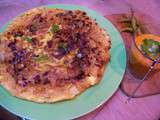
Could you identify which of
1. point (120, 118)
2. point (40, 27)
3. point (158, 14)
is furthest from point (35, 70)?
point (158, 14)

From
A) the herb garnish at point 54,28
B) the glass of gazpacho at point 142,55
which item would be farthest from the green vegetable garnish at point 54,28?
the glass of gazpacho at point 142,55

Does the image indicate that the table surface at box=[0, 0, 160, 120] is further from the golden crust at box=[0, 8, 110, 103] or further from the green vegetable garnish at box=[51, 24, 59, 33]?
the green vegetable garnish at box=[51, 24, 59, 33]

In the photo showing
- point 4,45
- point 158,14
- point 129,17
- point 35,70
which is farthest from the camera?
point 158,14

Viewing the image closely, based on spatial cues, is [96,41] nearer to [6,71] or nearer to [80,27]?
[80,27]

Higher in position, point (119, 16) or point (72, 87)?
point (119, 16)

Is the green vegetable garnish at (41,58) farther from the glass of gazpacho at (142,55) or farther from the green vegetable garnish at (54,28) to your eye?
the glass of gazpacho at (142,55)
